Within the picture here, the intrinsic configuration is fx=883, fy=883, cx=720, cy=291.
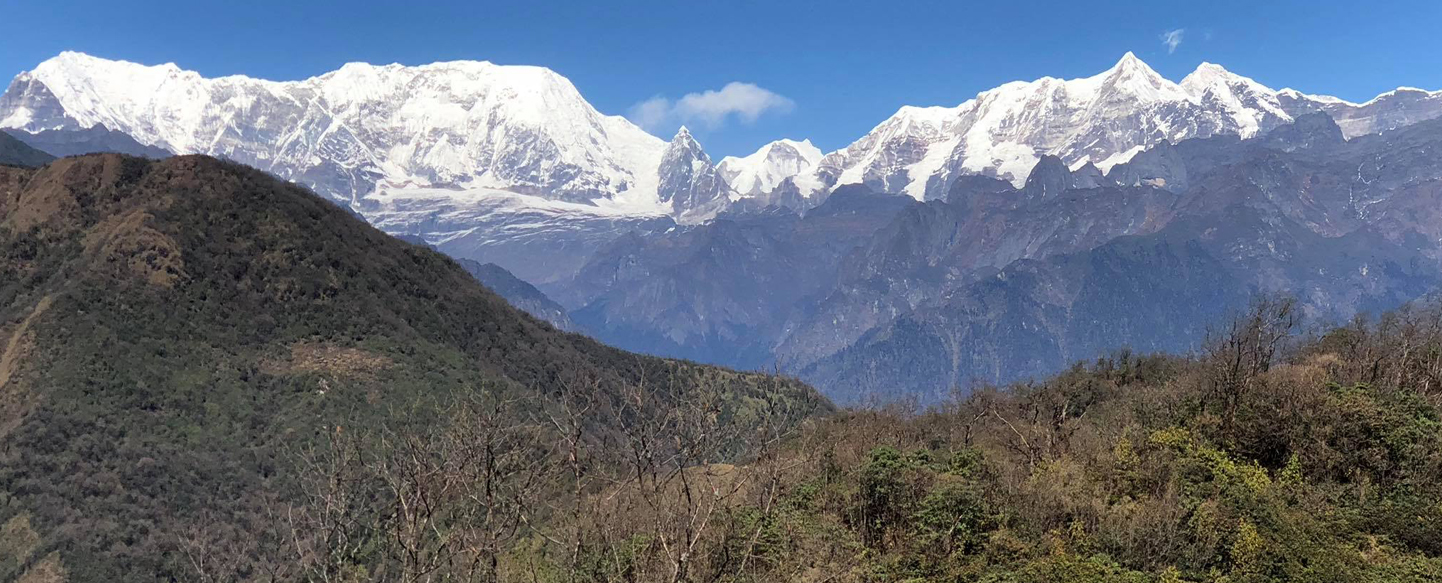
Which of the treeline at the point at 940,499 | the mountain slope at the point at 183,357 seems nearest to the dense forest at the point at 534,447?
the treeline at the point at 940,499

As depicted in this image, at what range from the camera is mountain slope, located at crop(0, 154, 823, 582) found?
4636 inches

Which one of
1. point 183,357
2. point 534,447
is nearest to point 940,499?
point 534,447

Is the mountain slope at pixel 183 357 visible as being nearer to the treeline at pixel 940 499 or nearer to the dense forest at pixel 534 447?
the dense forest at pixel 534 447

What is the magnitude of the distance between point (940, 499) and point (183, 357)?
144 m

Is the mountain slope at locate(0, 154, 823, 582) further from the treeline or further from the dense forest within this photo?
the treeline

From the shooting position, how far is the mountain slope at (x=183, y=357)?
11775 centimetres

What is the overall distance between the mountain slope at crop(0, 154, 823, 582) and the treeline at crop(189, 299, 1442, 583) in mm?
51326

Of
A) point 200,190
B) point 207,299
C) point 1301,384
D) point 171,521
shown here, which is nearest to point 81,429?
point 171,521

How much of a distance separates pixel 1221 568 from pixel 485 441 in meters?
33.1

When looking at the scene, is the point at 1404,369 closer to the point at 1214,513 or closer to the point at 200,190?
the point at 1214,513

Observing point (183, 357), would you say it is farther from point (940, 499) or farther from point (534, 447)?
point (940, 499)

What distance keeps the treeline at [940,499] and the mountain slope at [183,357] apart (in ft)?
168

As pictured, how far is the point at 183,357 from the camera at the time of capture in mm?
148125

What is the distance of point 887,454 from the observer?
2072 inches
